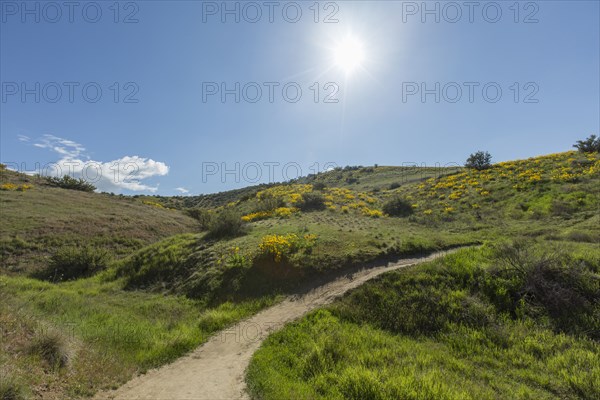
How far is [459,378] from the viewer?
726 centimetres

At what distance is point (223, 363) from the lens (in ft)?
27.7

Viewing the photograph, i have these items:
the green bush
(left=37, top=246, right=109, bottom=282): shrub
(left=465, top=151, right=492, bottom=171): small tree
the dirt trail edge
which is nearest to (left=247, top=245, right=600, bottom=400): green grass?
the dirt trail edge

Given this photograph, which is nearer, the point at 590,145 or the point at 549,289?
the point at 549,289

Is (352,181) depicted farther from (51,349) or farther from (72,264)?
(51,349)

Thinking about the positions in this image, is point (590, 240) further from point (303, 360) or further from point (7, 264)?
point (7, 264)

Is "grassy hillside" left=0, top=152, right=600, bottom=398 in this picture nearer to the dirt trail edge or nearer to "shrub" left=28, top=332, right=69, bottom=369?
"shrub" left=28, top=332, right=69, bottom=369

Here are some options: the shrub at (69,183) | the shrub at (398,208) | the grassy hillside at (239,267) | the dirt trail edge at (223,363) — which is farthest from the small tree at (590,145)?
the shrub at (69,183)

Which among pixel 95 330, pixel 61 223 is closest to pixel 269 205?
pixel 61 223

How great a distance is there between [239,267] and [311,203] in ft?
53.0

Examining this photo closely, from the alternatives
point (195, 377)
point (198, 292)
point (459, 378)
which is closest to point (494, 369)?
point (459, 378)

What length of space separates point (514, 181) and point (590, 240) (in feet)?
58.6

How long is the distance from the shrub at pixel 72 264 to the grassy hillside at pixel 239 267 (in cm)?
8

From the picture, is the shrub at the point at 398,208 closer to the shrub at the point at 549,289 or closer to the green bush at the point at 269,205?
the green bush at the point at 269,205

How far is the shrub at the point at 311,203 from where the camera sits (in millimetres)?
29703
